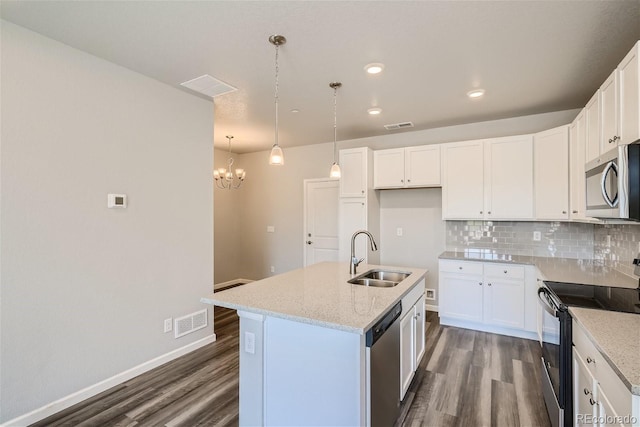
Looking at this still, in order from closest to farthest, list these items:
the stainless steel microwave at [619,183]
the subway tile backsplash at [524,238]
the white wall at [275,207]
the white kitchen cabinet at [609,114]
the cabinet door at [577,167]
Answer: the stainless steel microwave at [619,183] < the white kitchen cabinet at [609,114] < the cabinet door at [577,167] < the subway tile backsplash at [524,238] < the white wall at [275,207]

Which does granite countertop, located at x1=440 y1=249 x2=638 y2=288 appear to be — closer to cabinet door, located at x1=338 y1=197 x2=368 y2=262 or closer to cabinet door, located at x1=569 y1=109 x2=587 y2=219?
cabinet door, located at x1=569 y1=109 x2=587 y2=219

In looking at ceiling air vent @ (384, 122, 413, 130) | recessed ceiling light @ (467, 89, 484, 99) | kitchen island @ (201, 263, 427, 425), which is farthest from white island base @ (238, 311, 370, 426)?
ceiling air vent @ (384, 122, 413, 130)

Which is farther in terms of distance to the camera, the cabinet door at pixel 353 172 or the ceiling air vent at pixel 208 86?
the cabinet door at pixel 353 172

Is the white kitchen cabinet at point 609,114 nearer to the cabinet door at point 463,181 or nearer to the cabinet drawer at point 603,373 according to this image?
the cabinet drawer at point 603,373

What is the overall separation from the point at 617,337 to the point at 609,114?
146 centimetres

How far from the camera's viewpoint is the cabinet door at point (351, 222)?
4477 mm

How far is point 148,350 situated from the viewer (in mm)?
2832

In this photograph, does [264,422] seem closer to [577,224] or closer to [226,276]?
[577,224]

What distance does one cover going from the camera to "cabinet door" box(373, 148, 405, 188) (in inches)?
172

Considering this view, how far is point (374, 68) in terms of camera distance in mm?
2604

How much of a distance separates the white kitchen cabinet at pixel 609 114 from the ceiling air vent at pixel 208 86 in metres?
2.92

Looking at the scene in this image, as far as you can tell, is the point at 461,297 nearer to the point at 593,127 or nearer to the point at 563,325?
the point at 563,325

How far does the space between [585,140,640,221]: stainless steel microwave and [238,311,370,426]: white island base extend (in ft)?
5.03

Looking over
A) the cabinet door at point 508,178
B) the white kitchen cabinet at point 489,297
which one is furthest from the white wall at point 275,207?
the white kitchen cabinet at point 489,297
